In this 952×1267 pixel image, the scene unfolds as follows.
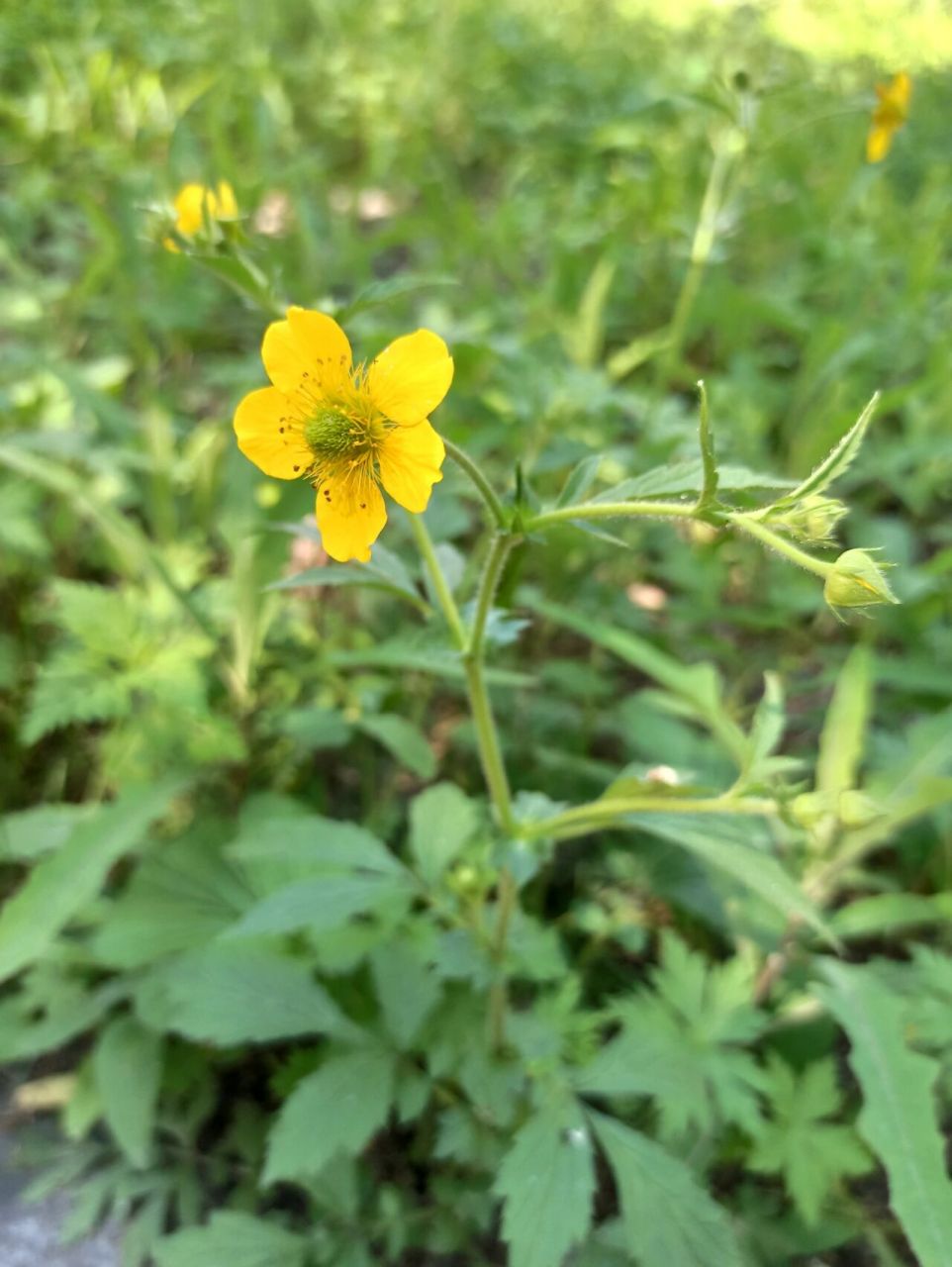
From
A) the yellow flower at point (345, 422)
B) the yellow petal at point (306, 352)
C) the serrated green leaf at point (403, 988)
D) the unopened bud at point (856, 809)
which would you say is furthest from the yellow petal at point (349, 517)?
the serrated green leaf at point (403, 988)

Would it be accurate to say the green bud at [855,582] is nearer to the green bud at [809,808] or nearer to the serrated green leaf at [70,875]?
the green bud at [809,808]

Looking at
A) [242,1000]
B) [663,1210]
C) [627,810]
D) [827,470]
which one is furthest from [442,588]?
[663,1210]

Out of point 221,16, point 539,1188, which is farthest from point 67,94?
point 539,1188

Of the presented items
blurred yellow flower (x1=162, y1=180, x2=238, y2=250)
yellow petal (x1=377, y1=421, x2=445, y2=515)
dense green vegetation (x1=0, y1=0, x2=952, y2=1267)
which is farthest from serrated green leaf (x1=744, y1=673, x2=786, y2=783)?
blurred yellow flower (x1=162, y1=180, x2=238, y2=250)

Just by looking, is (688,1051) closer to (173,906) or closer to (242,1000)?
(242,1000)

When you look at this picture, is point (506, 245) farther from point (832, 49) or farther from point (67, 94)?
point (832, 49)

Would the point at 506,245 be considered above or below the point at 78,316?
above

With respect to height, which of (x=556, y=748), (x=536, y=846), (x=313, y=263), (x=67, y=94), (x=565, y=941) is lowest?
(x=565, y=941)
